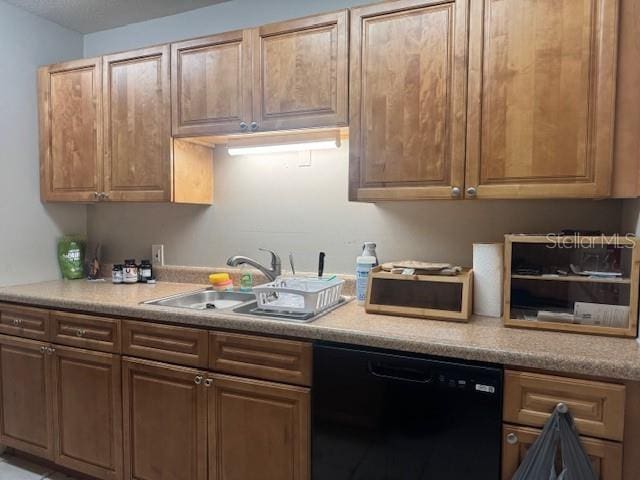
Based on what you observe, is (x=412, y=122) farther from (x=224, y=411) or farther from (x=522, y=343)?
(x=224, y=411)

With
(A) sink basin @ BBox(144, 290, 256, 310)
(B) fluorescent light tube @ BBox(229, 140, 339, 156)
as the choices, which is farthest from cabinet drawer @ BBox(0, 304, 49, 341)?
(B) fluorescent light tube @ BBox(229, 140, 339, 156)

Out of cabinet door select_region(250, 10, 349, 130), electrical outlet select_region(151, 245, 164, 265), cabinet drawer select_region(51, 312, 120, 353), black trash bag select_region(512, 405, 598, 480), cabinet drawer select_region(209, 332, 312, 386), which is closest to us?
black trash bag select_region(512, 405, 598, 480)

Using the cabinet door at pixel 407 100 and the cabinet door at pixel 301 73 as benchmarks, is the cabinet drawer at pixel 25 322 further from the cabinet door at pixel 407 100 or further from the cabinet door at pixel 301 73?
the cabinet door at pixel 407 100

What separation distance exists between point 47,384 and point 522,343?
212 cm

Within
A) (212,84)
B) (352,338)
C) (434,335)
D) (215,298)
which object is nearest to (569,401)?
(434,335)

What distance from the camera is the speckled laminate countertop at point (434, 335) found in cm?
122

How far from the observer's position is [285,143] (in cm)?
204

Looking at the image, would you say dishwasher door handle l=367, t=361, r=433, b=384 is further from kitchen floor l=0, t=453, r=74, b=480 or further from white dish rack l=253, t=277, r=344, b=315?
kitchen floor l=0, t=453, r=74, b=480

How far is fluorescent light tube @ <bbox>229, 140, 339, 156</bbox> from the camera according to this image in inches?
78.0

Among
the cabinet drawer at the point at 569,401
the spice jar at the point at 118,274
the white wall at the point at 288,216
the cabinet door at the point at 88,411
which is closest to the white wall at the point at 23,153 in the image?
the white wall at the point at 288,216

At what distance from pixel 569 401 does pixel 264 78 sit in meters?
1.68

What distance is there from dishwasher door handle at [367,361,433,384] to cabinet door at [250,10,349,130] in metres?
0.99

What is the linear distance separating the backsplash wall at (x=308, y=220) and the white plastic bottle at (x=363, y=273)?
0.63 feet

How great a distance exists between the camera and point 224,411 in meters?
1.67
